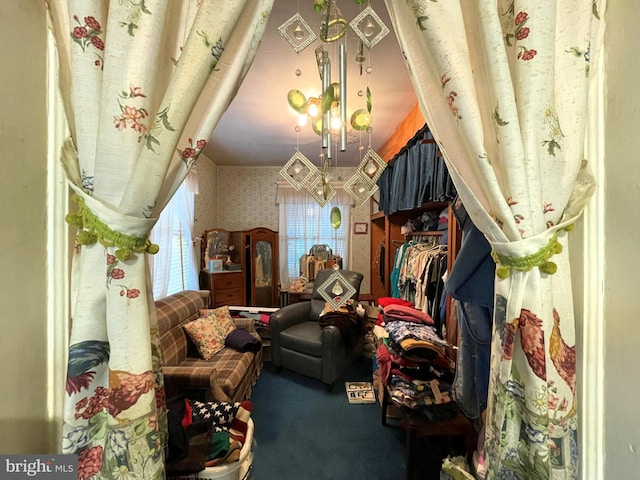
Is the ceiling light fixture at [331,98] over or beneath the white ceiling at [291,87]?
beneath

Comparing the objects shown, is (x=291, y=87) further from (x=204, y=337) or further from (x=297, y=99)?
(x=204, y=337)

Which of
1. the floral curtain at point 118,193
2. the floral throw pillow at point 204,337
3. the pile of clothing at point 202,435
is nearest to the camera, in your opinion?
the floral curtain at point 118,193

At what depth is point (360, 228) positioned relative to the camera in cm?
414

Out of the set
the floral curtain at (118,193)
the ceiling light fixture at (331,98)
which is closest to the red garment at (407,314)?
the ceiling light fixture at (331,98)

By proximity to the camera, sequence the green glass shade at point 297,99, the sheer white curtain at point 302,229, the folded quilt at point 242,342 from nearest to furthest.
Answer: the green glass shade at point 297,99, the folded quilt at point 242,342, the sheer white curtain at point 302,229

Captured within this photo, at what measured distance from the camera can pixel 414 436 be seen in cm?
130

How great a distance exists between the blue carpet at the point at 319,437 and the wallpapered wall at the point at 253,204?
2166 mm

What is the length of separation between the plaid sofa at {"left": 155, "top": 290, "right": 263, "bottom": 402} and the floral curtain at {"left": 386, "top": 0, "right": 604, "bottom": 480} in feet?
5.11

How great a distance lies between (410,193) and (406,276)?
29.9 inches

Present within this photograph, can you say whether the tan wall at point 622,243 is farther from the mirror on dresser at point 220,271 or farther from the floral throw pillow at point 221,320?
the mirror on dresser at point 220,271

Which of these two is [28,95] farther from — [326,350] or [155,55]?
[326,350]

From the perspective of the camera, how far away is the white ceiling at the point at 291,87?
4.57ft

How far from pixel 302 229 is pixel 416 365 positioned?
287cm

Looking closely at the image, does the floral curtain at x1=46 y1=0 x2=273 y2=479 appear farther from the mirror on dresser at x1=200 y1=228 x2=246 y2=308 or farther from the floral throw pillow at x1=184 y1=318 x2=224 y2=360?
the mirror on dresser at x1=200 y1=228 x2=246 y2=308
